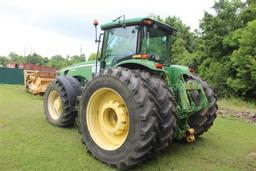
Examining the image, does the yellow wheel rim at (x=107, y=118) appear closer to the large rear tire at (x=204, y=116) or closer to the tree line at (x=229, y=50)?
the large rear tire at (x=204, y=116)

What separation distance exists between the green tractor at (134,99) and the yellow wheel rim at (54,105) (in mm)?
68

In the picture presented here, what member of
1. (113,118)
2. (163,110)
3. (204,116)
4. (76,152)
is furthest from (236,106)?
(76,152)

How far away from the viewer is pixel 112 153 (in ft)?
11.9

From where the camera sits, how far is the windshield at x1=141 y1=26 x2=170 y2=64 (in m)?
4.52

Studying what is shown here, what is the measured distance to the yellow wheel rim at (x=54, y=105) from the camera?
19.2 ft

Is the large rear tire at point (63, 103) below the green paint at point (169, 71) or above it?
below

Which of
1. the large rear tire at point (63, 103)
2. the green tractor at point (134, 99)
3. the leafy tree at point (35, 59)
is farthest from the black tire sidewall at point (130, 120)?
the leafy tree at point (35, 59)

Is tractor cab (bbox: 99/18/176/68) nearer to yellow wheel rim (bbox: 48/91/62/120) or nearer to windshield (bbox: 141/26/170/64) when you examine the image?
windshield (bbox: 141/26/170/64)

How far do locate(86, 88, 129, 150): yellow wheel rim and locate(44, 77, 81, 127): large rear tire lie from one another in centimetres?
140

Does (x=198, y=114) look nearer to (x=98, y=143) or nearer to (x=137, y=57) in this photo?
(x=137, y=57)

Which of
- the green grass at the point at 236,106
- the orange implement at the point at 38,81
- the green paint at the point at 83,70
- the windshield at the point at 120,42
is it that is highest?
the windshield at the point at 120,42

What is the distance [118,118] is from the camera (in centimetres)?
379

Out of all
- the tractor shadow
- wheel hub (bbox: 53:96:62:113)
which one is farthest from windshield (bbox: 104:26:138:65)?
the tractor shadow

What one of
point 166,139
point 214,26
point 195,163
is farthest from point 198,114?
point 214,26
